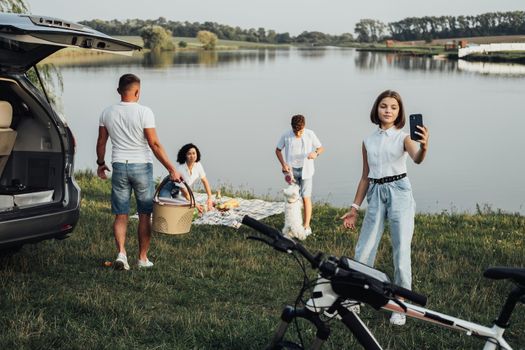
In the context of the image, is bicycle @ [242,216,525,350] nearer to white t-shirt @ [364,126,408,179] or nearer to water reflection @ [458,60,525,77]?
white t-shirt @ [364,126,408,179]

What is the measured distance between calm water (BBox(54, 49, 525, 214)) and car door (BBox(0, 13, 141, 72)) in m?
9.37

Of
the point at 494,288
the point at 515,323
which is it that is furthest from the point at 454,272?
the point at 515,323

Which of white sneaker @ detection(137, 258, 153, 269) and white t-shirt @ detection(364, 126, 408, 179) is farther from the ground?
white t-shirt @ detection(364, 126, 408, 179)

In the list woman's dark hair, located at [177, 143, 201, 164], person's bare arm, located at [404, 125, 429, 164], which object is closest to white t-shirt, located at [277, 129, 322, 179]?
woman's dark hair, located at [177, 143, 201, 164]

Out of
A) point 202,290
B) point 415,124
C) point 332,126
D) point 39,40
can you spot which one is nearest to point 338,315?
point 415,124

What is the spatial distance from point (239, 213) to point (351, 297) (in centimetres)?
764

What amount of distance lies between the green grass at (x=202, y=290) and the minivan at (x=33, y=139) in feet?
1.91

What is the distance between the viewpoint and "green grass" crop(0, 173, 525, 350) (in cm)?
489

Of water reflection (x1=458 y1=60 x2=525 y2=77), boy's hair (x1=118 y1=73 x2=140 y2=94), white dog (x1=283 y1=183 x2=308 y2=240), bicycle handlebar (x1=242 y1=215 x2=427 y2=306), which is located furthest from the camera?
water reflection (x1=458 y1=60 x2=525 y2=77)

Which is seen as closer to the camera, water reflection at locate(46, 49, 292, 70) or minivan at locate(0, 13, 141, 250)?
minivan at locate(0, 13, 141, 250)

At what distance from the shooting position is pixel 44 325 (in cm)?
498

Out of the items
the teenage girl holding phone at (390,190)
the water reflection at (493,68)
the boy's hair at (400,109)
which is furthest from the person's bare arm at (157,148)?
the water reflection at (493,68)

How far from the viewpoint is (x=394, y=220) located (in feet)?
17.4

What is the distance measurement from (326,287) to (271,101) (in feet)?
113
